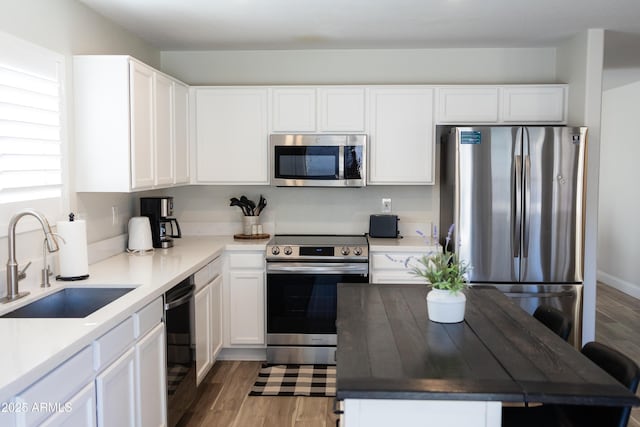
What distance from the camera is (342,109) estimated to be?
439 cm

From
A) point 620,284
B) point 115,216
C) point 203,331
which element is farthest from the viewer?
point 620,284

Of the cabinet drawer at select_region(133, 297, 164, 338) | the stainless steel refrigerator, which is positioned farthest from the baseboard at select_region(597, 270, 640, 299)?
the cabinet drawer at select_region(133, 297, 164, 338)

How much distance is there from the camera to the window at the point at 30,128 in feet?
8.47

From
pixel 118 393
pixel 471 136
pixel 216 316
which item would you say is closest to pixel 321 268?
pixel 216 316

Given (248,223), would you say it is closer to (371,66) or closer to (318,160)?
(318,160)

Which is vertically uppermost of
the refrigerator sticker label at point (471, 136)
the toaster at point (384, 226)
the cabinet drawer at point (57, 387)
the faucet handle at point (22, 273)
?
the refrigerator sticker label at point (471, 136)

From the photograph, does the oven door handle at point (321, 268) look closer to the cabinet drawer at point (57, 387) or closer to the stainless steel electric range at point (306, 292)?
the stainless steel electric range at point (306, 292)

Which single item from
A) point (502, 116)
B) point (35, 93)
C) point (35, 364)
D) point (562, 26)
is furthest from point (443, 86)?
point (35, 364)

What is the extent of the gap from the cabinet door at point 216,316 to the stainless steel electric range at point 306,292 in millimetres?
360

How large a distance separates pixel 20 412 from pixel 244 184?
3.06 meters

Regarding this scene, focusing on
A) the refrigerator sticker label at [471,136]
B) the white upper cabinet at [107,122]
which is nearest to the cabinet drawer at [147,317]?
the white upper cabinet at [107,122]

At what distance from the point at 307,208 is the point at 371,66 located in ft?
4.29

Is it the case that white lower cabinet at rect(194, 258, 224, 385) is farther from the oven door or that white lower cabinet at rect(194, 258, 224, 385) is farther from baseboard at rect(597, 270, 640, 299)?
baseboard at rect(597, 270, 640, 299)

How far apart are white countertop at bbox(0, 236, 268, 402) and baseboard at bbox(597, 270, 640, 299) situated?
5079 mm
